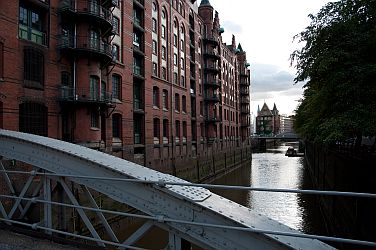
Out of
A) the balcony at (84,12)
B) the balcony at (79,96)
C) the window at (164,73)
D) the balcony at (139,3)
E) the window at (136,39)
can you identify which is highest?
the balcony at (139,3)

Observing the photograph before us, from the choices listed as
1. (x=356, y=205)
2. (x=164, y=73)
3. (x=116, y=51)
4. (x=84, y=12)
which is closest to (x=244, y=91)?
(x=164, y=73)

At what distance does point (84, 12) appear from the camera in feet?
53.3

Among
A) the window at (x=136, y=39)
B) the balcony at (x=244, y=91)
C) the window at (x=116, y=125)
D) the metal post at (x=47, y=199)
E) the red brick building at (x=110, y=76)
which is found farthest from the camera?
the balcony at (x=244, y=91)

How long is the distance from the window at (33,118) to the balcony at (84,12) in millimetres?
5026

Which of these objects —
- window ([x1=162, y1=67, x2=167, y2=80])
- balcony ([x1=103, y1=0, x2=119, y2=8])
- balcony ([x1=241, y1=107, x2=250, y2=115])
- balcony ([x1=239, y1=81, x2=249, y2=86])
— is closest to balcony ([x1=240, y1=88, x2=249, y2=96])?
balcony ([x1=239, y1=81, x2=249, y2=86])

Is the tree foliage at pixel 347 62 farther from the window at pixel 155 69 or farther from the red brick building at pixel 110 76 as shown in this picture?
the window at pixel 155 69

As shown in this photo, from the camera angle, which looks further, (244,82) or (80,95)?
(244,82)

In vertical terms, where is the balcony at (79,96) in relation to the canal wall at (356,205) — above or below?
above

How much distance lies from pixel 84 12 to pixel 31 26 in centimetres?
287

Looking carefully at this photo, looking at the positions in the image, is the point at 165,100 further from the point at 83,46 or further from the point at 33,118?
the point at 33,118

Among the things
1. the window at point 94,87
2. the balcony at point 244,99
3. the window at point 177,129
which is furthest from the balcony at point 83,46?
the balcony at point 244,99

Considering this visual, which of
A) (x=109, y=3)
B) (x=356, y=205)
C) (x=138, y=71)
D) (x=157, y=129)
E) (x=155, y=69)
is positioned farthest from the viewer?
(x=155, y=69)

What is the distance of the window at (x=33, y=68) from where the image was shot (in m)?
14.0

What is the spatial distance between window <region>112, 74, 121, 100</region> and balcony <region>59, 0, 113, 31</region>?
13.1 ft
